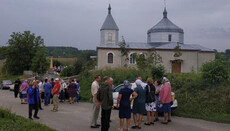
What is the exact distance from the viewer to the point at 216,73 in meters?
16.1

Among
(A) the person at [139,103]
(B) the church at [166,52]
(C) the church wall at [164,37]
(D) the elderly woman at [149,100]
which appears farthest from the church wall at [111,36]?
(A) the person at [139,103]

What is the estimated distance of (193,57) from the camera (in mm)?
44875

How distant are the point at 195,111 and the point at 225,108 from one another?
1342mm

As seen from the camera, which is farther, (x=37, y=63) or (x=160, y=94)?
(x=37, y=63)

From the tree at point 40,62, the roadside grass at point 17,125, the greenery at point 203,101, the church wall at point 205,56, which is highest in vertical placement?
the church wall at point 205,56

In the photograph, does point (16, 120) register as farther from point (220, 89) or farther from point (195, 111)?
point (220, 89)

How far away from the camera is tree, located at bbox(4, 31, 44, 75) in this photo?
183 ft

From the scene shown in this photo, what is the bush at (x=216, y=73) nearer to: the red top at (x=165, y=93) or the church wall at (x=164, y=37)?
the red top at (x=165, y=93)

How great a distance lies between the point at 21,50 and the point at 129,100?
5000 centimetres

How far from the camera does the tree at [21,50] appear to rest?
55.7 meters

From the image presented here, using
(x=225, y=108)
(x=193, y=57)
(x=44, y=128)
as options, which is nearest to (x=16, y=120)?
(x=44, y=128)

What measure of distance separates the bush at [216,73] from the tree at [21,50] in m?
44.0

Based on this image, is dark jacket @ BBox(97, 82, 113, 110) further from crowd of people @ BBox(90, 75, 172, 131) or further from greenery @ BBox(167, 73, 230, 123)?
greenery @ BBox(167, 73, 230, 123)

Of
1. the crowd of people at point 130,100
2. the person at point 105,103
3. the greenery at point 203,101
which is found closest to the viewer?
the person at point 105,103
